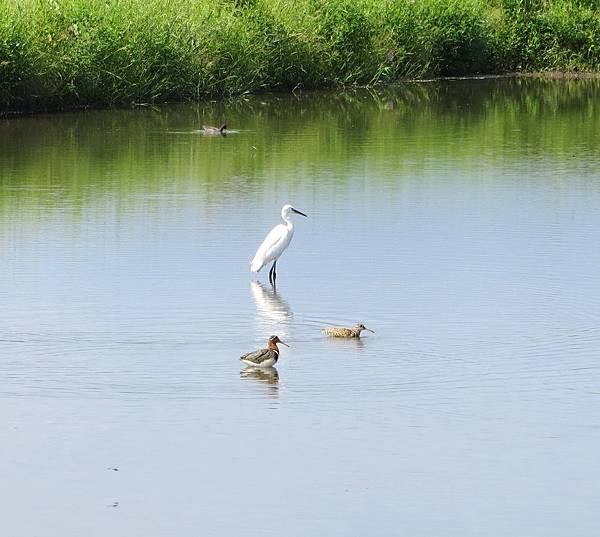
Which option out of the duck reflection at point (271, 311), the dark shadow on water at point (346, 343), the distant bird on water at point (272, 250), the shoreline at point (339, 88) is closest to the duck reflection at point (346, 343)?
the dark shadow on water at point (346, 343)

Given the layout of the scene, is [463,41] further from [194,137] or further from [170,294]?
[170,294]

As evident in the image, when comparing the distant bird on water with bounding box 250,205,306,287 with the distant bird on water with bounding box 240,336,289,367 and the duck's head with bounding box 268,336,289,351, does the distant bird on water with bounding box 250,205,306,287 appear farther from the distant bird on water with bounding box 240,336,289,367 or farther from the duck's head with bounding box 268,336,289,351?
the distant bird on water with bounding box 240,336,289,367

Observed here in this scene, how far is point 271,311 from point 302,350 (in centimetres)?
115

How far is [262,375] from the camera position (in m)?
8.74

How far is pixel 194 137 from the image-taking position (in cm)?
2172

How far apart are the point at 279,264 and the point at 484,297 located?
208 centimetres

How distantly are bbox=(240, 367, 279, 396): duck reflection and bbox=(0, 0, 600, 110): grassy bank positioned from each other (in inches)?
622

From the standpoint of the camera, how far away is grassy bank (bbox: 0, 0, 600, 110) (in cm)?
2512

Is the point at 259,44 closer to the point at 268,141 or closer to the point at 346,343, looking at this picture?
the point at 268,141

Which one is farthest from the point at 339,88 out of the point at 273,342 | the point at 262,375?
the point at 262,375

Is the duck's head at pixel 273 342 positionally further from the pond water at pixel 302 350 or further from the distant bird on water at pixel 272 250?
the distant bird on water at pixel 272 250

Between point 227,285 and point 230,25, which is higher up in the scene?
point 230,25

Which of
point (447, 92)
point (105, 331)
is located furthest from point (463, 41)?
point (105, 331)

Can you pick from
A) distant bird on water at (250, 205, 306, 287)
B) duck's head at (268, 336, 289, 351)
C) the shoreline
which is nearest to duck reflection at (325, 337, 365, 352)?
duck's head at (268, 336, 289, 351)
